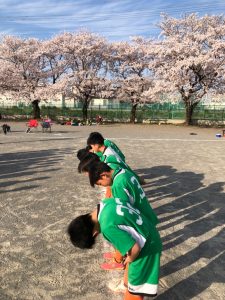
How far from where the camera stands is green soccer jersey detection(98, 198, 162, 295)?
2.42m

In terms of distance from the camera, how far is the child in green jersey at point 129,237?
94.4 inches

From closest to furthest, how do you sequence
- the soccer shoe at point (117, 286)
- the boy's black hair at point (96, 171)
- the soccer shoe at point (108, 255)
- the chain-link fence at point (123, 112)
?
1. the boy's black hair at point (96, 171)
2. the soccer shoe at point (117, 286)
3. the soccer shoe at point (108, 255)
4. the chain-link fence at point (123, 112)

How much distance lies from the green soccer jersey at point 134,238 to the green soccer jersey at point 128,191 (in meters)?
0.52

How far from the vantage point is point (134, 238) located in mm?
2486

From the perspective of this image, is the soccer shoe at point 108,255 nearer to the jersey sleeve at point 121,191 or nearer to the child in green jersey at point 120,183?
the child in green jersey at point 120,183

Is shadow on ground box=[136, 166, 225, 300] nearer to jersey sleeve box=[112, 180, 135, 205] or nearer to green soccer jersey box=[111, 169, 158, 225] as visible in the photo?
green soccer jersey box=[111, 169, 158, 225]

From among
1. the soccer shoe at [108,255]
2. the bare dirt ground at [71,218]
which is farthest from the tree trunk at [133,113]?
the soccer shoe at [108,255]

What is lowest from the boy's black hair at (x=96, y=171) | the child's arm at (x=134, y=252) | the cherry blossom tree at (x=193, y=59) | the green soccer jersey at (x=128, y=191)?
the child's arm at (x=134, y=252)

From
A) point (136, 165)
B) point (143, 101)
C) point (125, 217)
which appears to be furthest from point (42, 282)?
point (143, 101)

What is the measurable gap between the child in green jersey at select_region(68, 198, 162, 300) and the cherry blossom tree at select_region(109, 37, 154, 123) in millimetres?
32721

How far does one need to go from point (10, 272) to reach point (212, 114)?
3429cm

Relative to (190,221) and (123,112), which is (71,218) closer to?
(190,221)

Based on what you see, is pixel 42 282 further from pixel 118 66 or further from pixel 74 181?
pixel 118 66

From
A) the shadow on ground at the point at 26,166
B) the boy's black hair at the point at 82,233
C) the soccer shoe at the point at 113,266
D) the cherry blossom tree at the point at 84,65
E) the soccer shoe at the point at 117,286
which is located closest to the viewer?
the boy's black hair at the point at 82,233
